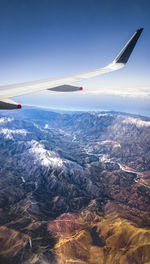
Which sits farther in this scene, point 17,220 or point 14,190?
point 14,190

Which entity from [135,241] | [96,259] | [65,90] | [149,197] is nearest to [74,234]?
[96,259]

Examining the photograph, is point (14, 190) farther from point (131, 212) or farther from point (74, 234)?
point (131, 212)

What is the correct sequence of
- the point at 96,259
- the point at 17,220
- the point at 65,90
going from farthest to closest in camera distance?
the point at 17,220 → the point at 96,259 → the point at 65,90

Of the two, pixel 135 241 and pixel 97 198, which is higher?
pixel 135 241

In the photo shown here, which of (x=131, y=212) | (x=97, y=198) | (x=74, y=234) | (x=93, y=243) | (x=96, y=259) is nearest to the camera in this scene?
(x=96, y=259)

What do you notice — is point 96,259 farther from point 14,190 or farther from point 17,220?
point 14,190

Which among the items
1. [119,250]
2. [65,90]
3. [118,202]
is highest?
[65,90]
